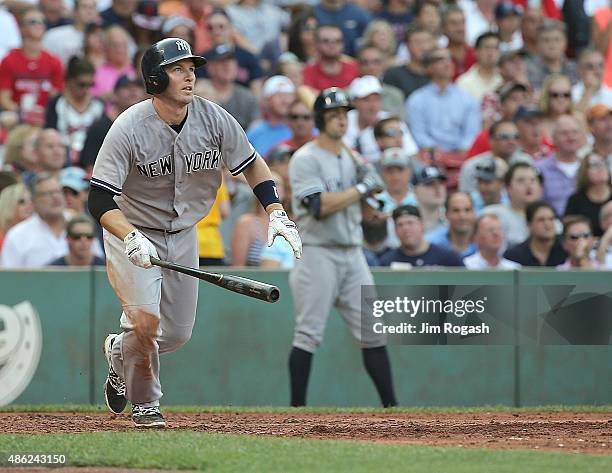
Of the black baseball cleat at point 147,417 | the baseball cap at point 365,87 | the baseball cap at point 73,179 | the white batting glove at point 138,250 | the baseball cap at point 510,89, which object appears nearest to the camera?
the white batting glove at point 138,250

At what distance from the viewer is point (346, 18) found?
16.4 metres

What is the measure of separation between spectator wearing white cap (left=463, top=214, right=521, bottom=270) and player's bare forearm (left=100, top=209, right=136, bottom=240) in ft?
16.4

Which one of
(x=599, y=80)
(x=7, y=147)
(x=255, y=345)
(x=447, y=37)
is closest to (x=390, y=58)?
(x=447, y=37)

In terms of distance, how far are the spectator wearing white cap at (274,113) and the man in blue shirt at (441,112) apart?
1584mm

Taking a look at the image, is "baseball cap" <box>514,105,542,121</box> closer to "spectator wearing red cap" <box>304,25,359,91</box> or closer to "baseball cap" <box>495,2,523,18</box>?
"spectator wearing red cap" <box>304,25,359,91</box>

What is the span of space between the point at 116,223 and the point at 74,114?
654cm

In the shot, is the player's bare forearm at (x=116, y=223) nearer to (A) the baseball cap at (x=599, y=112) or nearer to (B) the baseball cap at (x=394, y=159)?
(B) the baseball cap at (x=394, y=159)

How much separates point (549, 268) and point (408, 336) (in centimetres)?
165

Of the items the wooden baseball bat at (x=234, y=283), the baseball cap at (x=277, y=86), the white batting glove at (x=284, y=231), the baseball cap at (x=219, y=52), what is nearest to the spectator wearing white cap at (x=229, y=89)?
the baseball cap at (x=219, y=52)

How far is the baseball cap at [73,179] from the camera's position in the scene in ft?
41.3

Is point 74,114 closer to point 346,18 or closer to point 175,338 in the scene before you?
point 346,18

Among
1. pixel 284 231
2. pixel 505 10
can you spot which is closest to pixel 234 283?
pixel 284 231

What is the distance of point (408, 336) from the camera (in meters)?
11.0

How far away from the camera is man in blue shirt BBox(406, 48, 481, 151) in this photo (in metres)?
14.8
